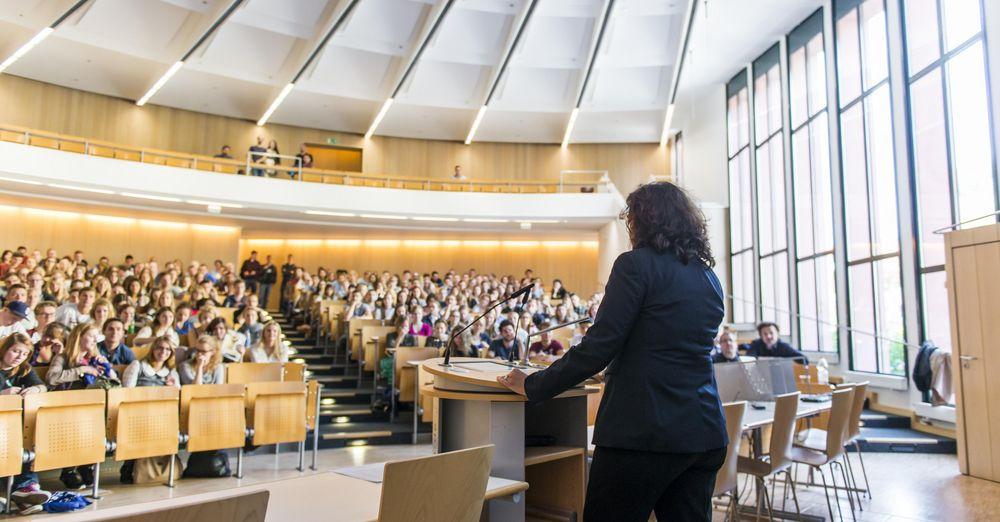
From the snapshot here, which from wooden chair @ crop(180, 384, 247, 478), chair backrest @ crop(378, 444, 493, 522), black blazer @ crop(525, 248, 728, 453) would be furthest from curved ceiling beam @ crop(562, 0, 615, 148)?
chair backrest @ crop(378, 444, 493, 522)

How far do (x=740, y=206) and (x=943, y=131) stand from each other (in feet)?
18.4

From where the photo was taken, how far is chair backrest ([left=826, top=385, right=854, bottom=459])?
386 centimetres

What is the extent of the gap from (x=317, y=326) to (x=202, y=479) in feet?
17.3

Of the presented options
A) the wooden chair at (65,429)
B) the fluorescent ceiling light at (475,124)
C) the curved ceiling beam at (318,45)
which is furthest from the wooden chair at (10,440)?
the fluorescent ceiling light at (475,124)

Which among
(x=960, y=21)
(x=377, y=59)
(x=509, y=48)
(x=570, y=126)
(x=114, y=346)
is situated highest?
(x=377, y=59)

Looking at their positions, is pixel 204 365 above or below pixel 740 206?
below

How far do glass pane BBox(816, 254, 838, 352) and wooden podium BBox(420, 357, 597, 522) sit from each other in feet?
27.4

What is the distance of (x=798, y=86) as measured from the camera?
10867 mm

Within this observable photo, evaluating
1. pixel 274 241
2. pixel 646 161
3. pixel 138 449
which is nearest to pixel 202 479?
pixel 138 449

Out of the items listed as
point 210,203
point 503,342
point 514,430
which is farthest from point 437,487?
point 210,203

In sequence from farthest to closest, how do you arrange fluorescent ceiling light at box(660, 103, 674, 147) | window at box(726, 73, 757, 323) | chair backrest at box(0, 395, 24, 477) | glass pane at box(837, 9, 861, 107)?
fluorescent ceiling light at box(660, 103, 674, 147) → window at box(726, 73, 757, 323) → glass pane at box(837, 9, 861, 107) → chair backrest at box(0, 395, 24, 477)

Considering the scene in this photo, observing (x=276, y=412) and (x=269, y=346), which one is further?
(x=269, y=346)

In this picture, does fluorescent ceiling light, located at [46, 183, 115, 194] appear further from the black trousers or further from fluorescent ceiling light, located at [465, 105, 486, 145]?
the black trousers

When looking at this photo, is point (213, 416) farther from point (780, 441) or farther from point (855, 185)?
point (855, 185)
